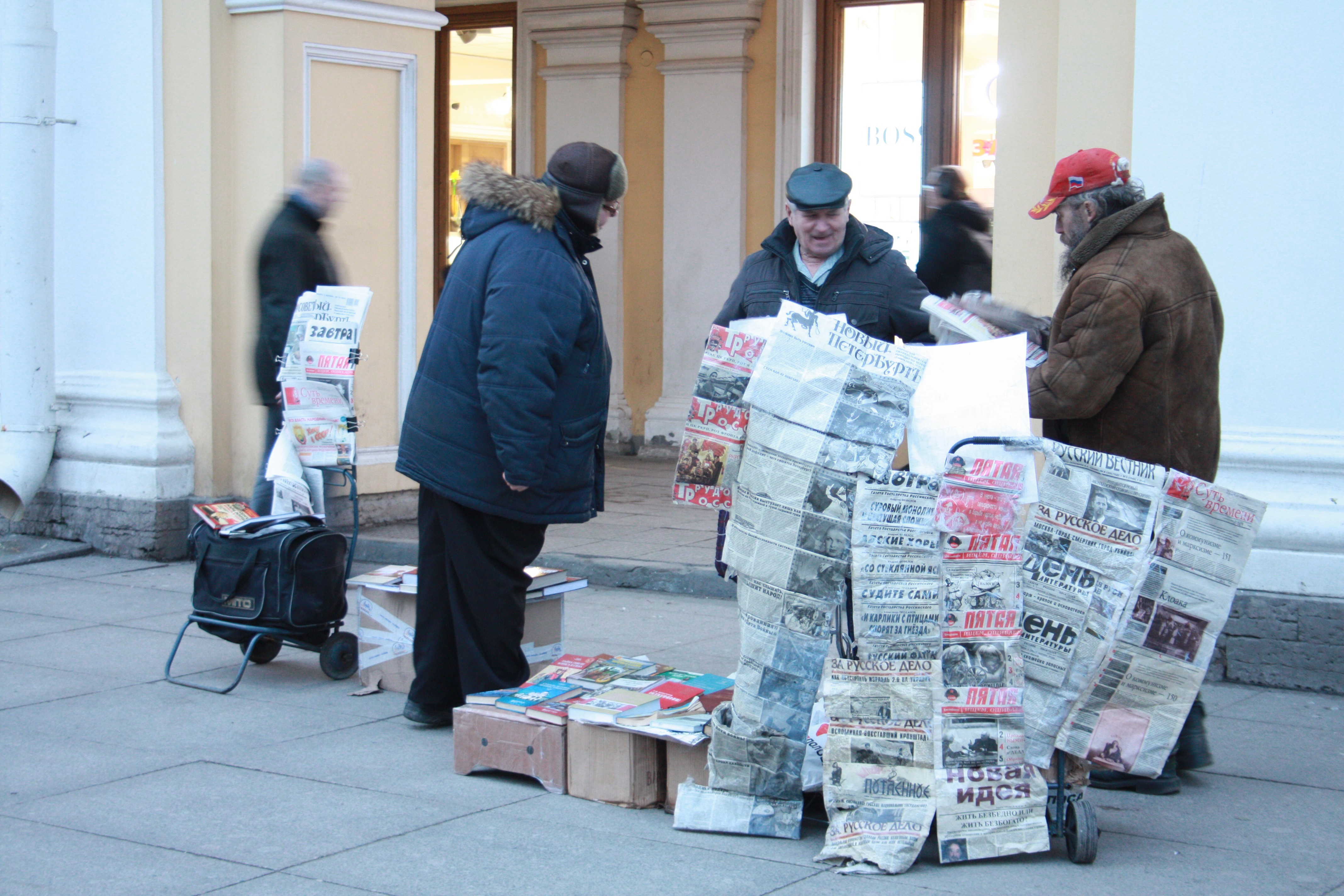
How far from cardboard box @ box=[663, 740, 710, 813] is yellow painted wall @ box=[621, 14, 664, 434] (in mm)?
7129

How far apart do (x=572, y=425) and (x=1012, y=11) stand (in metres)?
3.06

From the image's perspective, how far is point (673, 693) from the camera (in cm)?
418

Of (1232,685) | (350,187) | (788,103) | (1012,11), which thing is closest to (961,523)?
(1232,685)

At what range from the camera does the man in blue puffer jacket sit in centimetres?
432

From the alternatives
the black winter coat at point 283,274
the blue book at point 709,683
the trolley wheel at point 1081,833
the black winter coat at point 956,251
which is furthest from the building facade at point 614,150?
the blue book at point 709,683

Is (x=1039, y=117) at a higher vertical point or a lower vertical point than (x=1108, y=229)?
higher

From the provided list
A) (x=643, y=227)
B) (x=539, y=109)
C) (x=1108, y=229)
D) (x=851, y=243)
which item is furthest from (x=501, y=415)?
(x=539, y=109)

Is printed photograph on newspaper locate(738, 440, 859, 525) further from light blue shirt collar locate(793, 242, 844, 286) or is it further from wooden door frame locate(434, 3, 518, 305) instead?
wooden door frame locate(434, 3, 518, 305)

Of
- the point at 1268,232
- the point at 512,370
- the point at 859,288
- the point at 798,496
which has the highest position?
the point at 1268,232

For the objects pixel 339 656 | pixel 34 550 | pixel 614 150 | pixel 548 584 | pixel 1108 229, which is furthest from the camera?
pixel 614 150

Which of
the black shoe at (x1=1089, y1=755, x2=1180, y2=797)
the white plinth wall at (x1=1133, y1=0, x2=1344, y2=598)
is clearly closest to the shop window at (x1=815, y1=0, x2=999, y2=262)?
the white plinth wall at (x1=1133, y1=0, x2=1344, y2=598)

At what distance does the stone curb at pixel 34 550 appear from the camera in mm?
7535

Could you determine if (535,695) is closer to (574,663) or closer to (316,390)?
(574,663)

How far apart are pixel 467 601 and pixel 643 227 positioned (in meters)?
6.77
